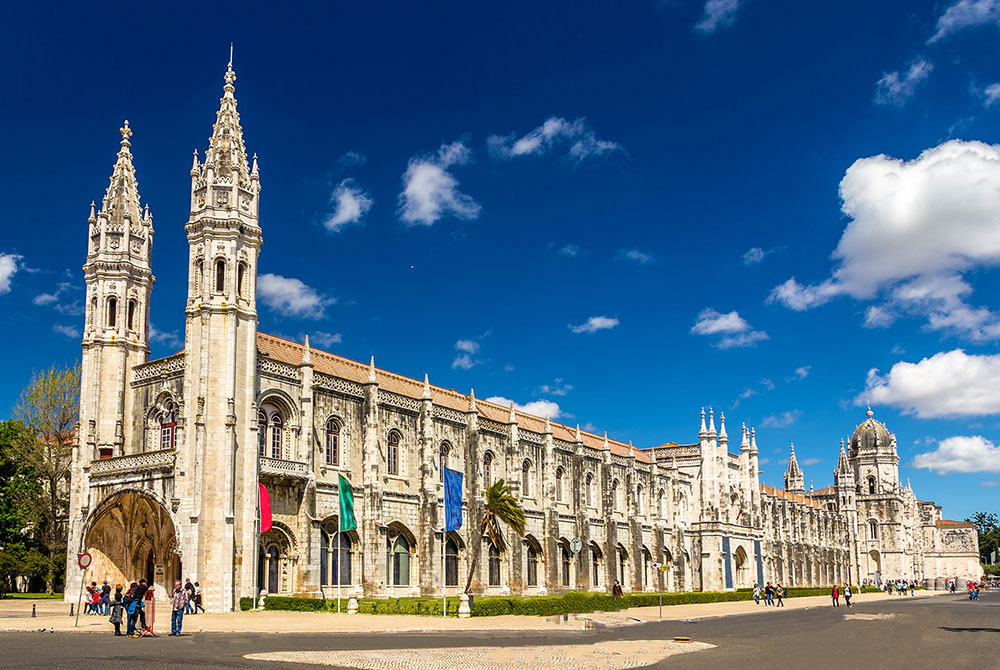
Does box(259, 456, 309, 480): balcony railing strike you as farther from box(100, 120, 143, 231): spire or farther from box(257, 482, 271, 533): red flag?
box(100, 120, 143, 231): spire

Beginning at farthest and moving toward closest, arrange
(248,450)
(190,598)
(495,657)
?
(248,450) → (190,598) → (495,657)

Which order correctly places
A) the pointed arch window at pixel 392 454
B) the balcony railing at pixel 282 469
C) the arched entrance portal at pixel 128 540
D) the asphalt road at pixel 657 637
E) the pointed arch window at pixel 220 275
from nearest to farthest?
the asphalt road at pixel 657 637, the balcony railing at pixel 282 469, the arched entrance portal at pixel 128 540, the pointed arch window at pixel 220 275, the pointed arch window at pixel 392 454

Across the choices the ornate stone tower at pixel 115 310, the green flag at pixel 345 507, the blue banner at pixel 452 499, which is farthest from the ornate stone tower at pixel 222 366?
the blue banner at pixel 452 499

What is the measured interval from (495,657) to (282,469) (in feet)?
71.1

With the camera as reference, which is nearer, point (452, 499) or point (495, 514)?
point (452, 499)

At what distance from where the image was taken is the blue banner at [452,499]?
40956mm

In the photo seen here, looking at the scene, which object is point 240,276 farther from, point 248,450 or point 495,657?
point 495,657

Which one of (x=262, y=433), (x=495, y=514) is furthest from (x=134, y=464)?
(x=495, y=514)

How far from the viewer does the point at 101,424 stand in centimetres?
4278

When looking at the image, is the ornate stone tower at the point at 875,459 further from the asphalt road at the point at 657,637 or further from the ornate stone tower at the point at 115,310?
the ornate stone tower at the point at 115,310

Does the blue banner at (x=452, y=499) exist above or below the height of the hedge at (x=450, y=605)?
above

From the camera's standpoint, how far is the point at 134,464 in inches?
1580

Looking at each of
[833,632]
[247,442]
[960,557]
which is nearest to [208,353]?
[247,442]

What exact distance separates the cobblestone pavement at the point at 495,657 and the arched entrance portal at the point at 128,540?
21919mm
